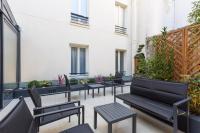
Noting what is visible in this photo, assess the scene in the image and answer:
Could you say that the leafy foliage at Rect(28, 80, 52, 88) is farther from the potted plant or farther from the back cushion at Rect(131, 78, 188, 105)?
the back cushion at Rect(131, 78, 188, 105)

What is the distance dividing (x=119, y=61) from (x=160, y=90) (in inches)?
205

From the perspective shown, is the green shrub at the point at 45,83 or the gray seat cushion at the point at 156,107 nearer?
the gray seat cushion at the point at 156,107

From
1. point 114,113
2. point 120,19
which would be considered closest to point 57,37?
point 120,19

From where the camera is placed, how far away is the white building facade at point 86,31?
5.10 m

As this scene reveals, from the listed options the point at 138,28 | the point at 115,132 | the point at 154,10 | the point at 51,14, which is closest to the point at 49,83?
the point at 51,14

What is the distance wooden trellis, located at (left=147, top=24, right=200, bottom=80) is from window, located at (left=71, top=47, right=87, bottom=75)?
3.64 m

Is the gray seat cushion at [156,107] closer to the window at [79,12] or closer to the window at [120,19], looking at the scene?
the window at [79,12]

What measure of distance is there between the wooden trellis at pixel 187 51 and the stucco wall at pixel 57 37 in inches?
122

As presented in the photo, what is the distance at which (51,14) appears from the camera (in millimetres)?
5520

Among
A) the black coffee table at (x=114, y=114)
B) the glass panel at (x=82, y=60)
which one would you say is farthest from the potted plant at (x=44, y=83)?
the black coffee table at (x=114, y=114)

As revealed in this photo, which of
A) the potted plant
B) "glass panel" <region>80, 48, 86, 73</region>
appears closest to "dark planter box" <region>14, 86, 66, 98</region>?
the potted plant

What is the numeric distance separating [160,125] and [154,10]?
22.3 ft

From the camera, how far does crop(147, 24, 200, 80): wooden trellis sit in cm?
467

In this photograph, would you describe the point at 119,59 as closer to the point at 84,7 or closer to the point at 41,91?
the point at 84,7
